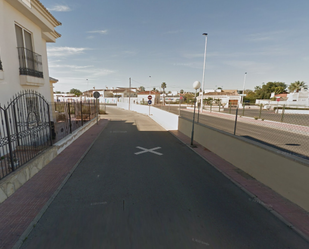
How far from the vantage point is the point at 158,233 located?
300 cm

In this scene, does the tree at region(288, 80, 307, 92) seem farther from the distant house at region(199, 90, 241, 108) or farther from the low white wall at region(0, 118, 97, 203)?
the low white wall at region(0, 118, 97, 203)

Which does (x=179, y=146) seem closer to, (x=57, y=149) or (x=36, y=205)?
(x=57, y=149)

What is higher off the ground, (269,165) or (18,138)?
(18,138)

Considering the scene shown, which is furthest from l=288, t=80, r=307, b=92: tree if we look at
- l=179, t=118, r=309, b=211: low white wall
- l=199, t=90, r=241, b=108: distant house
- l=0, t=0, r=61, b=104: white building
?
→ l=0, t=0, r=61, b=104: white building

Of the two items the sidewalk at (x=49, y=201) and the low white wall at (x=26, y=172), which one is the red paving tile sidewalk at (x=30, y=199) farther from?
the low white wall at (x=26, y=172)

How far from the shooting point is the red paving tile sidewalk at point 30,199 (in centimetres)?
299

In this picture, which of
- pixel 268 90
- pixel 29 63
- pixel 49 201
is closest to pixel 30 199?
pixel 49 201

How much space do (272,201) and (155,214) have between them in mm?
3038

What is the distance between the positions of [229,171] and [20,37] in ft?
37.6

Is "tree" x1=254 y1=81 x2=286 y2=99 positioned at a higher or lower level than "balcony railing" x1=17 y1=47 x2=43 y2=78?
higher

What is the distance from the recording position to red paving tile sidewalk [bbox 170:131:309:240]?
3.29 metres

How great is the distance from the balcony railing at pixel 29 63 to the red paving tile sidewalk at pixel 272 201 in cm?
995

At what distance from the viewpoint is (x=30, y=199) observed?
13.0 feet

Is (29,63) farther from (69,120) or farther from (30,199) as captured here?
(30,199)
